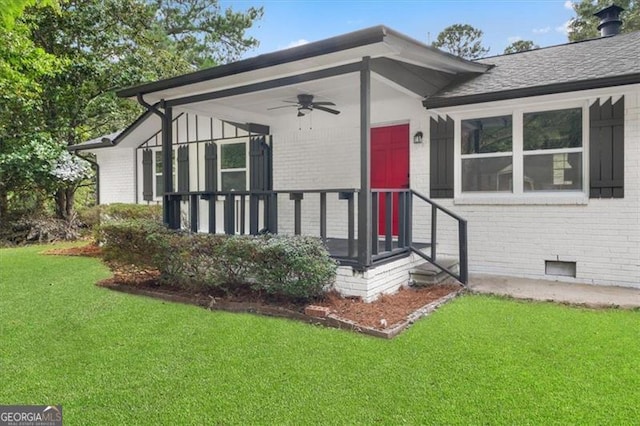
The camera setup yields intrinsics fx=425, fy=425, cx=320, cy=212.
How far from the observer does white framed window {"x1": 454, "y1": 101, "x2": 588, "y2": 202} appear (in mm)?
5781

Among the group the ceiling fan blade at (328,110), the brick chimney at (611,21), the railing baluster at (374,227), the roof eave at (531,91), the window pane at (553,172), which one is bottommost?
the railing baluster at (374,227)

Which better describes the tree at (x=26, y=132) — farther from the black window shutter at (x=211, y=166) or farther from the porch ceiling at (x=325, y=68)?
the porch ceiling at (x=325, y=68)

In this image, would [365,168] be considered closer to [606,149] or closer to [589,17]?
[606,149]

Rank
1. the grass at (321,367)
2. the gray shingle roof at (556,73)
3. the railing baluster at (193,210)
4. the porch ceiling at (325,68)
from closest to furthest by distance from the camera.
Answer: the grass at (321,367) → the porch ceiling at (325,68) → the gray shingle roof at (556,73) → the railing baluster at (193,210)

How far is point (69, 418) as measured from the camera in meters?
2.56

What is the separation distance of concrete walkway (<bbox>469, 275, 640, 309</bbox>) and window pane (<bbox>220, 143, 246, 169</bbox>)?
5.28 metres

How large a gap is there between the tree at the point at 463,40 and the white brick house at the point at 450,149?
761 inches

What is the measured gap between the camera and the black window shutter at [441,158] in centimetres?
656

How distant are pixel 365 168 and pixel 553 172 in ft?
9.97

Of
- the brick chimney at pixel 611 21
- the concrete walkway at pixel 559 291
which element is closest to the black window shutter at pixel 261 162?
the concrete walkway at pixel 559 291

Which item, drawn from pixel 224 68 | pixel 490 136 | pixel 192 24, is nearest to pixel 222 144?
pixel 224 68

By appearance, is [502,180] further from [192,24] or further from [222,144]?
[192,24]

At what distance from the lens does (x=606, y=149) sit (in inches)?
216

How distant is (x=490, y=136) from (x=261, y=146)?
14.3 feet
